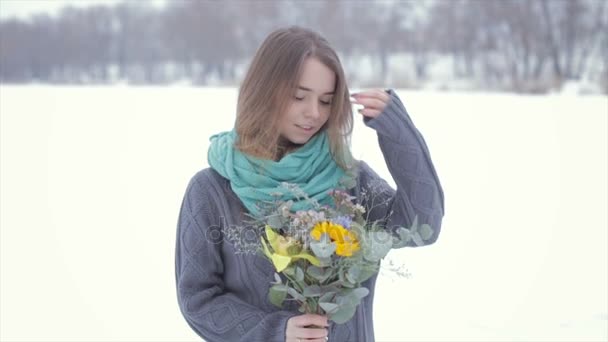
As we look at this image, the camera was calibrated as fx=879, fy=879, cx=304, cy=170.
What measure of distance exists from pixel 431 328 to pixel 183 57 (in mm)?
8580

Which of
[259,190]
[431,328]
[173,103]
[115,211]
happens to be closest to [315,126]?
[259,190]

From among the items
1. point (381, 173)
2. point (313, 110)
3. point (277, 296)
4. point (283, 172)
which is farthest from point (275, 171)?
point (381, 173)

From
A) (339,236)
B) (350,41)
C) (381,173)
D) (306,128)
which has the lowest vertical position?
(381,173)

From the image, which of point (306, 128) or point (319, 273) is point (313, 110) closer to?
point (306, 128)

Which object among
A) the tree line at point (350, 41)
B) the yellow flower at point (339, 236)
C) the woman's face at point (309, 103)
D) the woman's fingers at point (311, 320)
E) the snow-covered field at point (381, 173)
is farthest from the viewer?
the tree line at point (350, 41)

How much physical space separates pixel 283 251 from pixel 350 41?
1075cm

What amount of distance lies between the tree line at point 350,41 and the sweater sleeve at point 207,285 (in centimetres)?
860

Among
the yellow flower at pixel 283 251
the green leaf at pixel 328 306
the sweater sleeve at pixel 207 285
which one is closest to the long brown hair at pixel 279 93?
the sweater sleeve at pixel 207 285

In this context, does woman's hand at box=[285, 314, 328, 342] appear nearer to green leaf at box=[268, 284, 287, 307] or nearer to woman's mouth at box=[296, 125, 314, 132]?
green leaf at box=[268, 284, 287, 307]

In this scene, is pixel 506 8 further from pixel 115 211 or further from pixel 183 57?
pixel 115 211

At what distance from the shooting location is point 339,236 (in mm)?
1378

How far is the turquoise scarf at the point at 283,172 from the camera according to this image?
5.32 feet

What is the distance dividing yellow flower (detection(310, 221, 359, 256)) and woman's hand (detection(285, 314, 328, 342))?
0.16 m

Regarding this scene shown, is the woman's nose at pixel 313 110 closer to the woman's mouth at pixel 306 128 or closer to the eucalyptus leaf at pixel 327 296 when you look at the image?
the woman's mouth at pixel 306 128
